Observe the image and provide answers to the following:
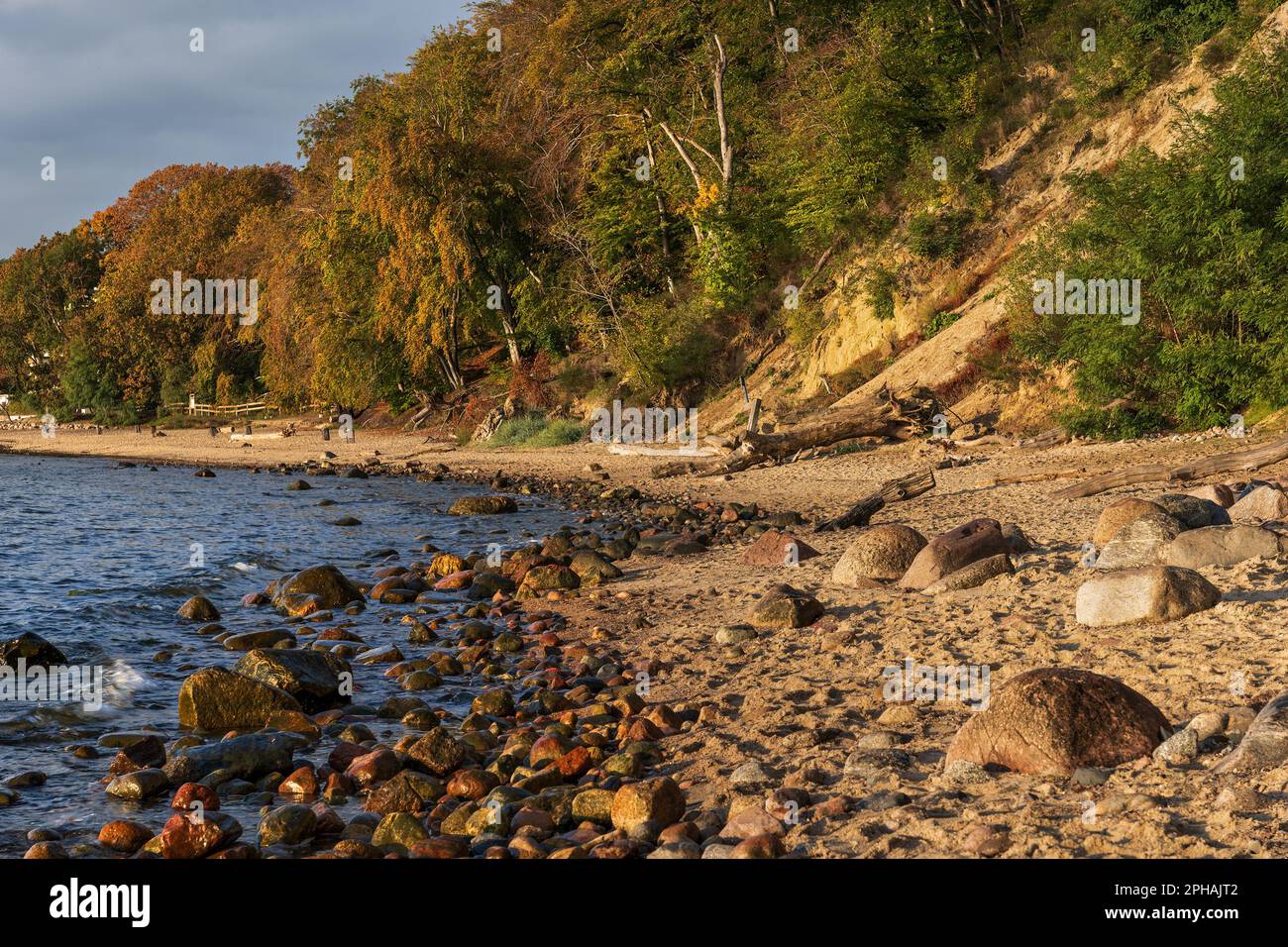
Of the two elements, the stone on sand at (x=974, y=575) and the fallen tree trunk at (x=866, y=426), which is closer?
the stone on sand at (x=974, y=575)

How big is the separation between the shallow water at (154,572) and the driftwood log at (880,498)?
5.28 m

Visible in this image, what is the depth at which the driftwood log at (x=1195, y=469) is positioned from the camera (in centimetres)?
1251

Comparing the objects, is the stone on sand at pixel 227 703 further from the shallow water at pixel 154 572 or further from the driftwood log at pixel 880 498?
the driftwood log at pixel 880 498

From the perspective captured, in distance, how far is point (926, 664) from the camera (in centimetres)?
721

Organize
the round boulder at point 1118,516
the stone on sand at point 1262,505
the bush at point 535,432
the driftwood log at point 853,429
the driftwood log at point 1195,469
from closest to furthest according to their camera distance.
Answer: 1. the round boulder at point 1118,516
2. the stone on sand at point 1262,505
3. the driftwood log at point 1195,469
4. the driftwood log at point 853,429
5. the bush at point 535,432

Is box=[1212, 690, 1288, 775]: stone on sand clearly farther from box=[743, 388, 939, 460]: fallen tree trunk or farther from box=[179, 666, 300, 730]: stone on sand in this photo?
box=[743, 388, 939, 460]: fallen tree trunk

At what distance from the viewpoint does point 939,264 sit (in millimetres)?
25391

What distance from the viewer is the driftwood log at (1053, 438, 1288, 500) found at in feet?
41.0

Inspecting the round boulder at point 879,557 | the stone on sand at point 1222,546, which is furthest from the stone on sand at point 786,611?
the stone on sand at point 1222,546

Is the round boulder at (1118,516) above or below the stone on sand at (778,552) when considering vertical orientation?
above

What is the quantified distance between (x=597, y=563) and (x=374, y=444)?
24.8m

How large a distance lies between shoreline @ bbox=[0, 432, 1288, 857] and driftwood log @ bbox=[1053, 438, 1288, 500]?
0.58ft

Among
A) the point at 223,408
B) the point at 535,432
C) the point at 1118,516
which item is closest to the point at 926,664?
the point at 1118,516

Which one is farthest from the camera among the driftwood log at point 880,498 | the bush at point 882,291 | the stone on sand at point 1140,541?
the bush at point 882,291
